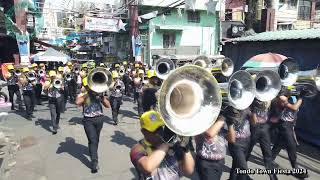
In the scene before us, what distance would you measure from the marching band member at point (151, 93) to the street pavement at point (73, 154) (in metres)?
1.28

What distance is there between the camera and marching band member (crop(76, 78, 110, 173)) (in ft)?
19.6

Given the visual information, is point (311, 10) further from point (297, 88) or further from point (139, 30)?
point (297, 88)

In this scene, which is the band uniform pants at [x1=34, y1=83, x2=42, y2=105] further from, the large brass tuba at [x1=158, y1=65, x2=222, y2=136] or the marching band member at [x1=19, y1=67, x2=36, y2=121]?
the large brass tuba at [x1=158, y1=65, x2=222, y2=136]

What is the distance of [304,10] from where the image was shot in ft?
100

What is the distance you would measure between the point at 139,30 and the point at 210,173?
22.3 metres

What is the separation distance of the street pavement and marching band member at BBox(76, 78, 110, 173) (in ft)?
1.65

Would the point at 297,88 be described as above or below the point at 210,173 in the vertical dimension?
above

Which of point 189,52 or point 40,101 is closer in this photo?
point 40,101

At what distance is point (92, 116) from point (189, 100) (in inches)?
129

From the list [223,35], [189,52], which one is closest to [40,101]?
[189,52]

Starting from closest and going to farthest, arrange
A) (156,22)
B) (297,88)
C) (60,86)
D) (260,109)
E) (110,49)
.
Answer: (260,109)
(297,88)
(60,86)
(156,22)
(110,49)

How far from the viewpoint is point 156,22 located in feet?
82.3

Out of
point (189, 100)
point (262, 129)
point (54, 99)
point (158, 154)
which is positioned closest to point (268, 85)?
point (262, 129)

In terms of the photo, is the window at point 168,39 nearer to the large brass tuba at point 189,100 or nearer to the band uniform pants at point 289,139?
the band uniform pants at point 289,139
